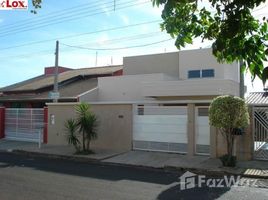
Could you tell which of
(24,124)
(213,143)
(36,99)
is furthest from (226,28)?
(36,99)

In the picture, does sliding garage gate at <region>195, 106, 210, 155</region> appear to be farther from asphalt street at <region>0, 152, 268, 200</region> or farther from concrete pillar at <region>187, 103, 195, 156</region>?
asphalt street at <region>0, 152, 268, 200</region>

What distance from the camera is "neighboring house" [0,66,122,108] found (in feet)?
102

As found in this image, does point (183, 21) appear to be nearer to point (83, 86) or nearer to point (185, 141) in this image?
point (185, 141)

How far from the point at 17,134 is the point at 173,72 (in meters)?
13.4

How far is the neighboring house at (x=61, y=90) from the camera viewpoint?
31203 millimetres

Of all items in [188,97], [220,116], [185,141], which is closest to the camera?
[220,116]

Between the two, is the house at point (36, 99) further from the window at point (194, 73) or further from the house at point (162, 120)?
the window at point (194, 73)

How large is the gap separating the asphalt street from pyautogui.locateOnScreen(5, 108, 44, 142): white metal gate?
901 cm

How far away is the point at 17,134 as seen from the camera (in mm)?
24422

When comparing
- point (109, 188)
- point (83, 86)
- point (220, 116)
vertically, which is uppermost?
point (83, 86)

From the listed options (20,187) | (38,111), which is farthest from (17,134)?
(20,187)

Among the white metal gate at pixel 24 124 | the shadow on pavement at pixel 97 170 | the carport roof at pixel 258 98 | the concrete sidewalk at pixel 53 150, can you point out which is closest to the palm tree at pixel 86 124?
the concrete sidewalk at pixel 53 150

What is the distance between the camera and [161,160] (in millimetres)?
15023

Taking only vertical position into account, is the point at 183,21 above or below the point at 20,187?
above
